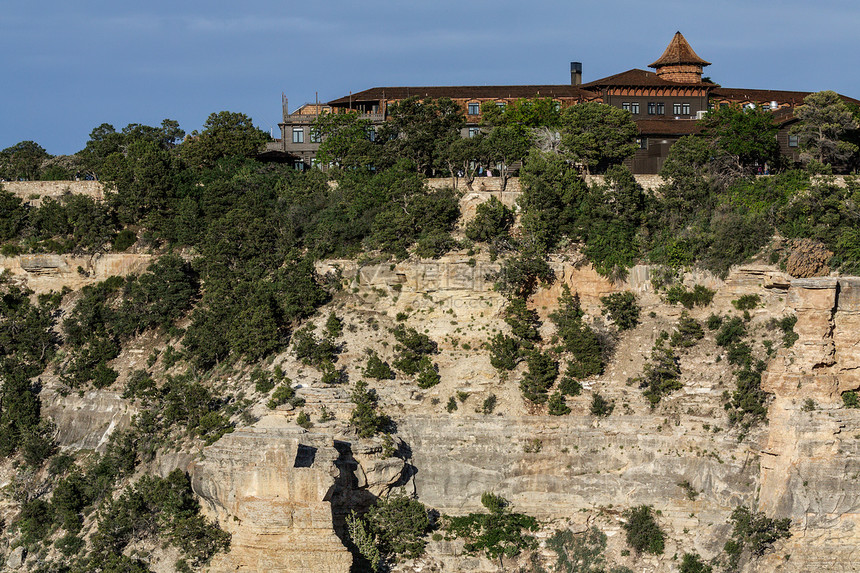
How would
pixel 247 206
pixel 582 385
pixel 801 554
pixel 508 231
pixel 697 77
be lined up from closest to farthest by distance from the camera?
pixel 801 554
pixel 582 385
pixel 508 231
pixel 247 206
pixel 697 77

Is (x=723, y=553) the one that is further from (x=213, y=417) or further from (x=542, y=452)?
(x=213, y=417)

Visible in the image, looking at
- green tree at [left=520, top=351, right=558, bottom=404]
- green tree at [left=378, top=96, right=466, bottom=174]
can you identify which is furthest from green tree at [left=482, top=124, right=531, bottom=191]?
green tree at [left=520, top=351, right=558, bottom=404]

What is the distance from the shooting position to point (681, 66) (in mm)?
98000

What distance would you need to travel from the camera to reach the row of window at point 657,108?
95750 mm

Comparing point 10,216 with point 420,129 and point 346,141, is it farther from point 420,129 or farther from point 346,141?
point 420,129

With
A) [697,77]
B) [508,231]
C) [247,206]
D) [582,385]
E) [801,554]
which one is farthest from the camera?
[697,77]

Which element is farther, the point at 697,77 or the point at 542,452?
the point at 697,77

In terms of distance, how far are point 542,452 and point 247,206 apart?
25.7 m

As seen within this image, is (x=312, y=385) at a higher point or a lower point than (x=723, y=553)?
higher

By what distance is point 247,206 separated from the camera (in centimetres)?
→ 8544

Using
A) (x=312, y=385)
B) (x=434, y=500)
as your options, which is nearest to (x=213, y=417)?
(x=312, y=385)

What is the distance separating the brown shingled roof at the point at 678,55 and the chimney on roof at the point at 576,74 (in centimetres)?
514

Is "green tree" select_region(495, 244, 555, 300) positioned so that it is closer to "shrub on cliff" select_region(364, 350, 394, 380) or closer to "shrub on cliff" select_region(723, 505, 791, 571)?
"shrub on cliff" select_region(364, 350, 394, 380)

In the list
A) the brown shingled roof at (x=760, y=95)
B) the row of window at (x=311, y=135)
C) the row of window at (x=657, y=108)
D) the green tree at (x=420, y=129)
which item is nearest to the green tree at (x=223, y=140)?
the row of window at (x=311, y=135)
